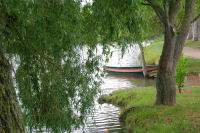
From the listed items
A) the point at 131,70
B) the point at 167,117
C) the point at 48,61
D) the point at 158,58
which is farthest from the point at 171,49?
the point at 158,58

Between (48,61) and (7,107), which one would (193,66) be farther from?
(7,107)

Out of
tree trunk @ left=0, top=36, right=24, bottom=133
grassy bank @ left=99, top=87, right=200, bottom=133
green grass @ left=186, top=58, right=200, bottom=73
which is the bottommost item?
grassy bank @ left=99, top=87, right=200, bottom=133

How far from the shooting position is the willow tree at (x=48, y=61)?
5262 millimetres

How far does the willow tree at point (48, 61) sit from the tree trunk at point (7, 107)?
45 mm

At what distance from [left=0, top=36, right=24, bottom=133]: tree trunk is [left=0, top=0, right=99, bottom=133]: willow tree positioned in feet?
0.15

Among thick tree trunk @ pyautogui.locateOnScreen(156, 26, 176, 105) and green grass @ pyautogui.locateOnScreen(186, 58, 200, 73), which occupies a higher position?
green grass @ pyautogui.locateOnScreen(186, 58, 200, 73)

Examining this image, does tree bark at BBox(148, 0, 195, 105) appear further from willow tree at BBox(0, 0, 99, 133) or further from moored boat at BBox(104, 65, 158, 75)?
moored boat at BBox(104, 65, 158, 75)

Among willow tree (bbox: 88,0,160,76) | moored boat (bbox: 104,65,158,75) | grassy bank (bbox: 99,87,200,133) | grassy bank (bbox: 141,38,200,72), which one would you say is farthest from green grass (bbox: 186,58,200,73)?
willow tree (bbox: 88,0,160,76)

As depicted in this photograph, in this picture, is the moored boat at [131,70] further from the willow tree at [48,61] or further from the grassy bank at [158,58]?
the willow tree at [48,61]

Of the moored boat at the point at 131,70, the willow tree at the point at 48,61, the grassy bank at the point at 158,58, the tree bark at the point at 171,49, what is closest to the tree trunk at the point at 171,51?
the tree bark at the point at 171,49

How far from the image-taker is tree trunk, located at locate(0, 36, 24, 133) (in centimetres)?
435

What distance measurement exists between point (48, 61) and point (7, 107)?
5.46 feet

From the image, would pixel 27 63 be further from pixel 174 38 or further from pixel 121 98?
pixel 121 98

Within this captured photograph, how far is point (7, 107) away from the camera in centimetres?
439
